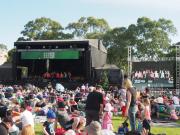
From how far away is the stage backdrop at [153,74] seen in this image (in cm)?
2992

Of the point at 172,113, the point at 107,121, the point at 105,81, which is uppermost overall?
the point at 105,81

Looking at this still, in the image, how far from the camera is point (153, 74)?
30844 mm

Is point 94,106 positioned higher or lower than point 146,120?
higher

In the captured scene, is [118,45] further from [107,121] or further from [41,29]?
[107,121]

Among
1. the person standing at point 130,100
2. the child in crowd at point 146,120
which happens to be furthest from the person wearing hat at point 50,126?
the child in crowd at point 146,120

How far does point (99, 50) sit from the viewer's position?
1533 inches

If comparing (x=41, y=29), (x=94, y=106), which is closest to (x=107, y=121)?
(x=94, y=106)

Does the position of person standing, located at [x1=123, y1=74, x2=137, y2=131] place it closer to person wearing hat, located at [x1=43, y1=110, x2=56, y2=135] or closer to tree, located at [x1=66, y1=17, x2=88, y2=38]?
person wearing hat, located at [x1=43, y1=110, x2=56, y2=135]

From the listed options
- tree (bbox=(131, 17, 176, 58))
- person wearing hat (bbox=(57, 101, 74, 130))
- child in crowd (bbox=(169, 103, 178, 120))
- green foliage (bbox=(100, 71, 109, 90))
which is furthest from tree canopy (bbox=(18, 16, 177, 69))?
person wearing hat (bbox=(57, 101, 74, 130))

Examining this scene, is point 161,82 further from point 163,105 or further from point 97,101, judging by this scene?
point 97,101

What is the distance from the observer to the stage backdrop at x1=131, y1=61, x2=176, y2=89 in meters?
29.9

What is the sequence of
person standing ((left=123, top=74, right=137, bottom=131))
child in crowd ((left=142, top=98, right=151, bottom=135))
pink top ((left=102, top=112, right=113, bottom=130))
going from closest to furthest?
person standing ((left=123, top=74, right=137, bottom=131)) < child in crowd ((left=142, top=98, right=151, bottom=135)) < pink top ((left=102, top=112, right=113, bottom=130))

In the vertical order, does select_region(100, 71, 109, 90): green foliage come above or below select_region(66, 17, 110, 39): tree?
below

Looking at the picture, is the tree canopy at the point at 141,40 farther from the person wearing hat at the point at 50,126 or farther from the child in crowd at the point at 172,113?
the person wearing hat at the point at 50,126
